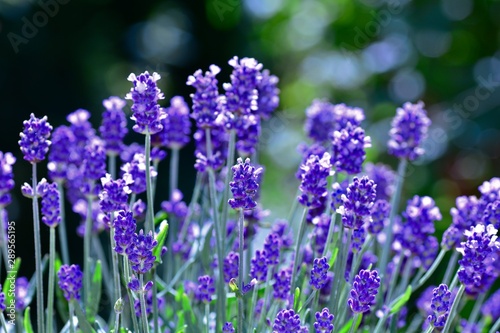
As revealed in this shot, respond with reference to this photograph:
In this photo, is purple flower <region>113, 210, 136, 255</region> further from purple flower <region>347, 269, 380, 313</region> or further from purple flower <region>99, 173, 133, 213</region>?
purple flower <region>347, 269, 380, 313</region>

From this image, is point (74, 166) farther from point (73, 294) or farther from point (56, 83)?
point (56, 83)

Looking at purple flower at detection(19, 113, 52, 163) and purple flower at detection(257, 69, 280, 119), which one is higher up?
purple flower at detection(257, 69, 280, 119)

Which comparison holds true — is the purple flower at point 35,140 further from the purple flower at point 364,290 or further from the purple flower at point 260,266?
the purple flower at point 364,290

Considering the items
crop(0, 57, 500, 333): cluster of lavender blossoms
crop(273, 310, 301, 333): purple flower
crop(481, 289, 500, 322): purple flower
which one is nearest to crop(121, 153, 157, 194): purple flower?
crop(0, 57, 500, 333): cluster of lavender blossoms

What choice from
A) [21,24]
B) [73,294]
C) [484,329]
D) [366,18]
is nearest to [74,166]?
[73,294]

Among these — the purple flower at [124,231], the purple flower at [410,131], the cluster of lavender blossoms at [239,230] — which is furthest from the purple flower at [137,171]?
the purple flower at [410,131]

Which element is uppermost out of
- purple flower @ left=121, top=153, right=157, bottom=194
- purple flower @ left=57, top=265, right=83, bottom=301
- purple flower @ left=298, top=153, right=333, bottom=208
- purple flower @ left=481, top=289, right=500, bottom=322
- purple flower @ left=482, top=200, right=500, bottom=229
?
purple flower @ left=121, top=153, right=157, bottom=194
